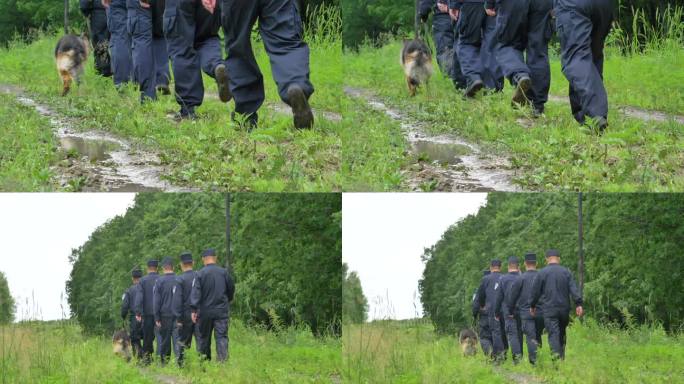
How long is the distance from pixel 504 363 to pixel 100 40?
562 cm

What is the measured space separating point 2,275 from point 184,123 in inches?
71.6

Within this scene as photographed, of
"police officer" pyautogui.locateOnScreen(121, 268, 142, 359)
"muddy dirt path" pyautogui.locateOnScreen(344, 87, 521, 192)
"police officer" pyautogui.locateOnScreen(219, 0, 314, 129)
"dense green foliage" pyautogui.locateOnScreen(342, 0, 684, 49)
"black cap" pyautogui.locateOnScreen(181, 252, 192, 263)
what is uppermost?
"dense green foliage" pyautogui.locateOnScreen(342, 0, 684, 49)

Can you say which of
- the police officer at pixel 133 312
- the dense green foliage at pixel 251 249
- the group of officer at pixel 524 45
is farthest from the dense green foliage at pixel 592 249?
the police officer at pixel 133 312

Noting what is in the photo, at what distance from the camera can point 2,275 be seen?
8.87 metres

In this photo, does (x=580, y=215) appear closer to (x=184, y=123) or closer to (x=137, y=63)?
(x=184, y=123)

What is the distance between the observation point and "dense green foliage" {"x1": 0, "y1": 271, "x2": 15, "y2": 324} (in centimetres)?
877

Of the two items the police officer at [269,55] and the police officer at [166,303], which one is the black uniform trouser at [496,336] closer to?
the police officer at [269,55]

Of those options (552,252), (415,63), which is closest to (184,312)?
(552,252)

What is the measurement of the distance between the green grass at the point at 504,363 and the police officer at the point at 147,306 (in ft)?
5.65

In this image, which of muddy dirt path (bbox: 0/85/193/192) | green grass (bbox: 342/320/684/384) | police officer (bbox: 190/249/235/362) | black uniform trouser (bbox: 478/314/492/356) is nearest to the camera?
green grass (bbox: 342/320/684/384)

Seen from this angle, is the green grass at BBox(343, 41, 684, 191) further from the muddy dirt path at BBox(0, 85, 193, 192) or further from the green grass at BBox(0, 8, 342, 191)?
the muddy dirt path at BBox(0, 85, 193, 192)

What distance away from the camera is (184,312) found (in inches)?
400

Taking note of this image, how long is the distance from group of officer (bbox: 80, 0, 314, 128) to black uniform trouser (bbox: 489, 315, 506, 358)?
204 cm

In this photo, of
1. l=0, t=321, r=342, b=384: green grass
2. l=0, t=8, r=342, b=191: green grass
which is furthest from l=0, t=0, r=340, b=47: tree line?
l=0, t=321, r=342, b=384: green grass
